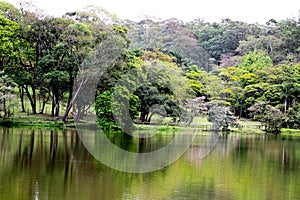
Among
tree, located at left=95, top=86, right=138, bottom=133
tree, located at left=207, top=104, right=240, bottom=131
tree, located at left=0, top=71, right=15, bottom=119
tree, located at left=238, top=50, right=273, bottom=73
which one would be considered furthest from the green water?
tree, located at left=238, top=50, right=273, bottom=73

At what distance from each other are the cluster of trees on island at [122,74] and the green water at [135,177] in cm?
1253

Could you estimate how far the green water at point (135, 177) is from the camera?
34.5 feet

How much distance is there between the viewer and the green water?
10.5m

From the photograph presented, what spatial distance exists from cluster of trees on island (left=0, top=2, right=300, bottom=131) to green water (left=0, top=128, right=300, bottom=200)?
1253 centimetres

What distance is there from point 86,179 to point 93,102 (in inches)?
854

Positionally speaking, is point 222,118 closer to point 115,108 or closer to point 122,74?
point 122,74

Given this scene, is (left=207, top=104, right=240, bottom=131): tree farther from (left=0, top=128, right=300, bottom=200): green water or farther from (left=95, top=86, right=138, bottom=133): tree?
(left=0, top=128, right=300, bottom=200): green water

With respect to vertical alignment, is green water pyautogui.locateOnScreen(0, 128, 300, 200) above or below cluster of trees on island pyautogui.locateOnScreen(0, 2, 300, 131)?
below

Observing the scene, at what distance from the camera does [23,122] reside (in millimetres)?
30359

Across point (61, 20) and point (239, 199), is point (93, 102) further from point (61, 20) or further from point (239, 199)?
point (239, 199)

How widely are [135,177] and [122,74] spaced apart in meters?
21.0

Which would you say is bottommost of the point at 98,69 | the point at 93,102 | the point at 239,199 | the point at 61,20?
the point at 239,199

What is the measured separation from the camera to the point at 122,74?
33.6 meters

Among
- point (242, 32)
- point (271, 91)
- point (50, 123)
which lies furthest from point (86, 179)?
point (242, 32)
